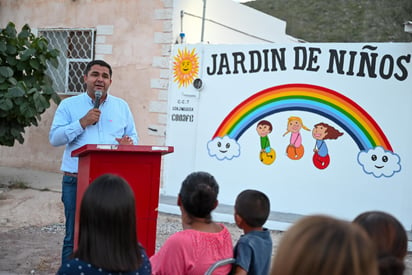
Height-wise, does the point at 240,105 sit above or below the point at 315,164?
above

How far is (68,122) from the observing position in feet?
13.2

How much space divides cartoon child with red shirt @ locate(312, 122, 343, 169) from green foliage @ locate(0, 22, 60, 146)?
149 inches

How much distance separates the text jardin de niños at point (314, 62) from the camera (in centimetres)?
696

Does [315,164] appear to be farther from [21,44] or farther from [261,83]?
[21,44]

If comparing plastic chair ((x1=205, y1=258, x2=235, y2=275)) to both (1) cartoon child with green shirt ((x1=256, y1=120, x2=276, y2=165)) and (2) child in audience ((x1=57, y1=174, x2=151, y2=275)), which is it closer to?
(2) child in audience ((x1=57, y1=174, x2=151, y2=275))

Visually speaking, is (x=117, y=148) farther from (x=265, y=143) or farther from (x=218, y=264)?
(x=265, y=143)

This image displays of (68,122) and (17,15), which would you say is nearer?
(68,122)

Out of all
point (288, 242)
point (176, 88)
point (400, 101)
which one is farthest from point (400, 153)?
point (288, 242)

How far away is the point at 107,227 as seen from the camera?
218cm

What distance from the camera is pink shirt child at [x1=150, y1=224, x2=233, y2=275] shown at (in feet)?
8.66

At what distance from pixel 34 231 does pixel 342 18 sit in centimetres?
3617

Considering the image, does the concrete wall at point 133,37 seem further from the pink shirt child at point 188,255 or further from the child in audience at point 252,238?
the pink shirt child at point 188,255

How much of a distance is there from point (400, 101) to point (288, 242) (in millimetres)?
6040

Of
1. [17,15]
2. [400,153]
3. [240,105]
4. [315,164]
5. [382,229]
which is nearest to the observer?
[382,229]
